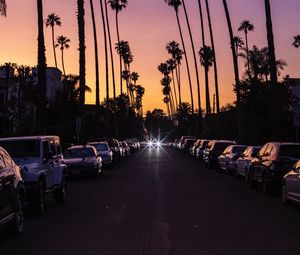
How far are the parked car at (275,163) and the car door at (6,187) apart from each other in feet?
31.6

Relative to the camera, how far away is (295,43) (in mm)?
52938

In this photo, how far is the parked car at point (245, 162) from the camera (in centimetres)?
2354

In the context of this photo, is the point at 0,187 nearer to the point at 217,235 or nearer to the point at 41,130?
the point at 217,235

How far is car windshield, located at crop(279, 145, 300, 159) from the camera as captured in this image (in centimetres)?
1891

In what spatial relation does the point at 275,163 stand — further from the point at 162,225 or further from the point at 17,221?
the point at 17,221


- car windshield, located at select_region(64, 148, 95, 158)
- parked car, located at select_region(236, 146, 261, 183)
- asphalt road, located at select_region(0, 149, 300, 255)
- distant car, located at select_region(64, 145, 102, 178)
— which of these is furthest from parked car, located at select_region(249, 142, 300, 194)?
car windshield, located at select_region(64, 148, 95, 158)

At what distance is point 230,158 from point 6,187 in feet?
62.9

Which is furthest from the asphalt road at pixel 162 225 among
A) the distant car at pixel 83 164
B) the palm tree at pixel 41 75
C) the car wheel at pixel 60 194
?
the palm tree at pixel 41 75

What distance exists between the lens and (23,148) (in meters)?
15.3

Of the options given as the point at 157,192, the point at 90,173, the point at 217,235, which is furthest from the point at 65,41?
the point at 217,235

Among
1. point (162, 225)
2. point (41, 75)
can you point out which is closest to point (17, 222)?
point (162, 225)

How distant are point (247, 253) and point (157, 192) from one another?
1041 cm

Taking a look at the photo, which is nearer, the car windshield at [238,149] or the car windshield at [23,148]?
the car windshield at [23,148]

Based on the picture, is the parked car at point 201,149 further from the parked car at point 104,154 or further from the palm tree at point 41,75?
the palm tree at point 41,75
